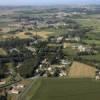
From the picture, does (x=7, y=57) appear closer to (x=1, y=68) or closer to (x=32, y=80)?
(x=1, y=68)

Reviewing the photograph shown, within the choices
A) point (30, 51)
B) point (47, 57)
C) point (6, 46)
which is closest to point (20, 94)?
point (47, 57)

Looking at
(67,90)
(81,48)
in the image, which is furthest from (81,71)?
(81,48)

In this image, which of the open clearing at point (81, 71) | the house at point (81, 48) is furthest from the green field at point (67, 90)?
the house at point (81, 48)

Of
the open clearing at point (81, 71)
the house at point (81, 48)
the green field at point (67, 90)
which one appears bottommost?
the house at point (81, 48)

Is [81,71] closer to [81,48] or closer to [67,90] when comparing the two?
[67,90]

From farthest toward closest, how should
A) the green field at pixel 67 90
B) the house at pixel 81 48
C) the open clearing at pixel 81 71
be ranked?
the house at pixel 81 48
the open clearing at pixel 81 71
the green field at pixel 67 90

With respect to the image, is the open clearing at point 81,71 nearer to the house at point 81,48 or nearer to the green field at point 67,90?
the green field at point 67,90
